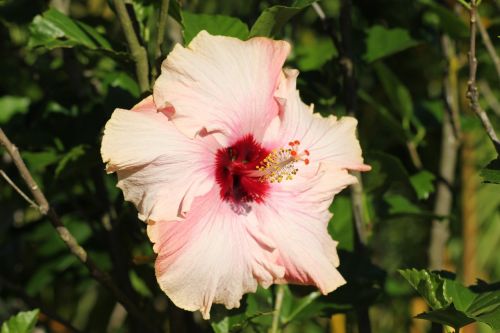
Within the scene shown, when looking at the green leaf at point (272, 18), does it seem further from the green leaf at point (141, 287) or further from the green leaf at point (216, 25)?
the green leaf at point (141, 287)

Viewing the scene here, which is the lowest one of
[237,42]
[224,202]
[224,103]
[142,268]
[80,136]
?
[142,268]

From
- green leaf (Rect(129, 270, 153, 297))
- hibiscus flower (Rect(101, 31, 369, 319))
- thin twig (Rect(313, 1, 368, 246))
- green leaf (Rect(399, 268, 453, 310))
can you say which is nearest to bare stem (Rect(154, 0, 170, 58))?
hibiscus flower (Rect(101, 31, 369, 319))

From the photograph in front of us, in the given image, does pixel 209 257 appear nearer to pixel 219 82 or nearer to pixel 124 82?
pixel 219 82

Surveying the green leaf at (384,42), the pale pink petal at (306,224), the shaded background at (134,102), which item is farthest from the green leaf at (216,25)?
the green leaf at (384,42)

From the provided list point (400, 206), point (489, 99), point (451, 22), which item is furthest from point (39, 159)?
point (489, 99)

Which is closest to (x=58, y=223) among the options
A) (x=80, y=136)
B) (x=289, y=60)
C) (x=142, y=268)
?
(x=80, y=136)

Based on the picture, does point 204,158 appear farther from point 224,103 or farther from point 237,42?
point 237,42
